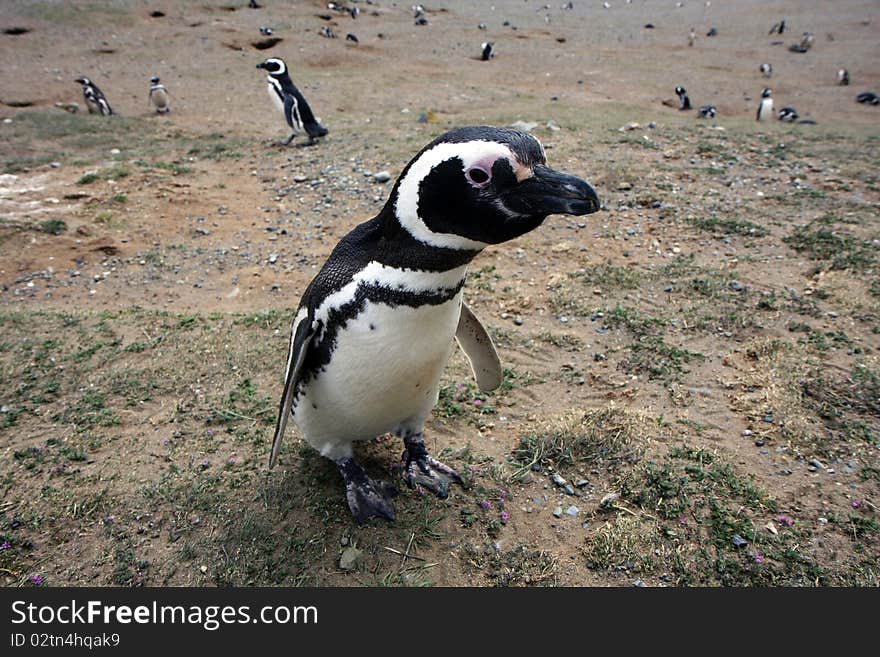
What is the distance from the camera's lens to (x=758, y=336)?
3.50 m

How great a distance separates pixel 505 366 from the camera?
340cm

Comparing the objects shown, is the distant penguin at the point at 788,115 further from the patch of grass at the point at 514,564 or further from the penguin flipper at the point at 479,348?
the patch of grass at the point at 514,564

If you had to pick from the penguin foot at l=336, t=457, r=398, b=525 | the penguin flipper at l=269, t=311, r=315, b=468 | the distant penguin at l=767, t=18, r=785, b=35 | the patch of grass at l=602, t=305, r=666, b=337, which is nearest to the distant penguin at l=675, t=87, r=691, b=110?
the patch of grass at l=602, t=305, r=666, b=337

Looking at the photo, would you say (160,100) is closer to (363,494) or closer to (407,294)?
(363,494)

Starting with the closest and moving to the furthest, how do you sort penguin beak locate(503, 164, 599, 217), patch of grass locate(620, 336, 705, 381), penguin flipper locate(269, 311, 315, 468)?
penguin beak locate(503, 164, 599, 217)
penguin flipper locate(269, 311, 315, 468)
patch of grass locate(620, 336, 705, 381)

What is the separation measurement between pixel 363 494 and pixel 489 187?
1.44 meters

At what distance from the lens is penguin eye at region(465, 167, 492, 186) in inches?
60.2

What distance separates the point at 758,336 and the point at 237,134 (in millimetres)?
8344

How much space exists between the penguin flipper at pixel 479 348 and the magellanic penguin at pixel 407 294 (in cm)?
7

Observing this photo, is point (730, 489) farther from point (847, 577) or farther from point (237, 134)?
point (237, 134)

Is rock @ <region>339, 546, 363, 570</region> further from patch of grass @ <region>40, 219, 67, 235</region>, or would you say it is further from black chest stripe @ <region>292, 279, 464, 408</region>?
patch of grass @ <region>40, 219, 67, 235</region>

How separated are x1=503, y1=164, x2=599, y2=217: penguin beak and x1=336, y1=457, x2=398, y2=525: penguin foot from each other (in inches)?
55.3

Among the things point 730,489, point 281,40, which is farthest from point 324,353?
point 281,40

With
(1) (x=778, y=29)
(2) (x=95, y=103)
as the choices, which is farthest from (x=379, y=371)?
(1) (x=778, y=29)
